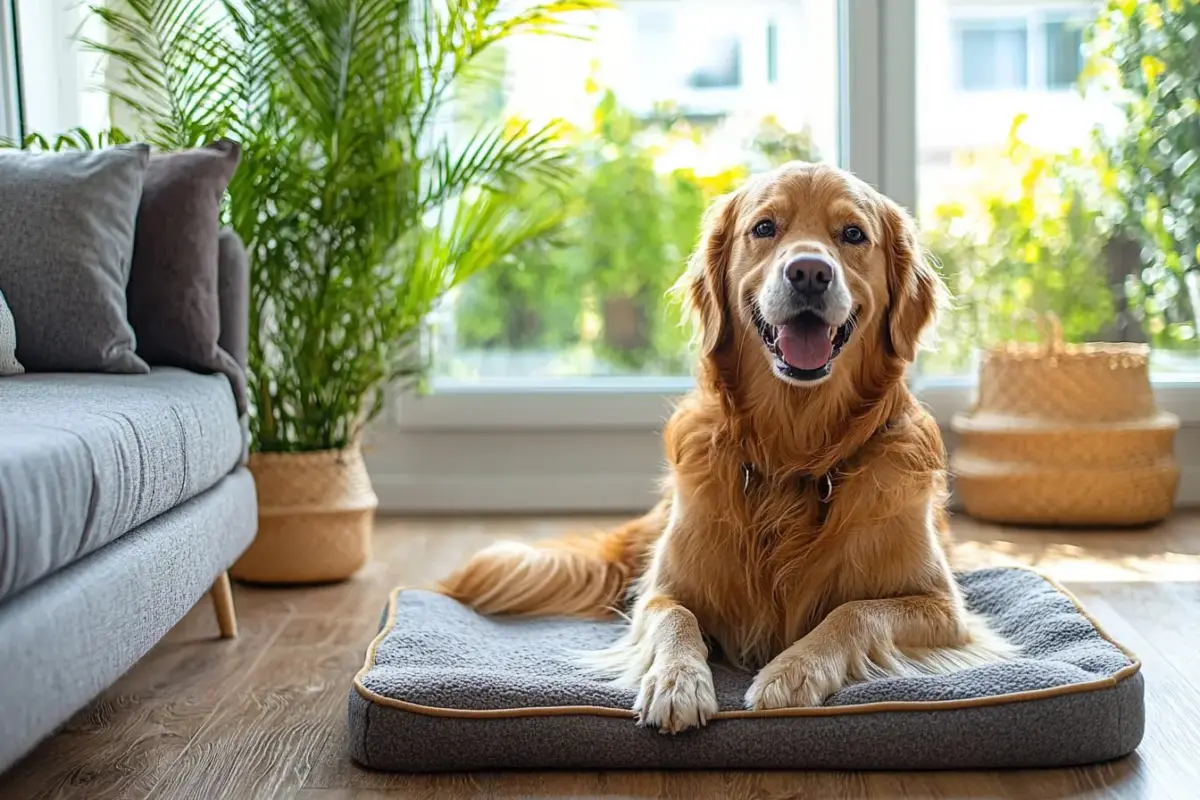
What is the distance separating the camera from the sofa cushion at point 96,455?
1.35m

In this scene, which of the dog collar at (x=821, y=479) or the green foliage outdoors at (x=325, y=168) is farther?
the green foliage outdoors at (x=325, y=168)

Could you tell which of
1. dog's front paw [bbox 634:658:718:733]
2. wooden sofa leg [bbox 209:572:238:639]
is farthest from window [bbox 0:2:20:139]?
dog's front paw [bbox 634:658:718:733]

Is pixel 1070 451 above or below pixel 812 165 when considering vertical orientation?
below

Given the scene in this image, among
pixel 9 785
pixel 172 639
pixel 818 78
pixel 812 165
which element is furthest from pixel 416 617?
pixel 818 78

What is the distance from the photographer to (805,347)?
196 centimetres

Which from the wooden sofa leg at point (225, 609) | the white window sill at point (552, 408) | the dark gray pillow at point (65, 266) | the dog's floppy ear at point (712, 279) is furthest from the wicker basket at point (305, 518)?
the dog's floppy ear at point (712, 279)

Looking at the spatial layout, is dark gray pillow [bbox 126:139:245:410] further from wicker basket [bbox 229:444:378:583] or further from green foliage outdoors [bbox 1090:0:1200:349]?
green foliage outdoors [bbox 1090:0:1200:349]

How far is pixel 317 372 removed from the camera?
291 centimetres

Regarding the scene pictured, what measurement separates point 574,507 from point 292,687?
179 centimetres

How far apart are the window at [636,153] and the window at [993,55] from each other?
449mm

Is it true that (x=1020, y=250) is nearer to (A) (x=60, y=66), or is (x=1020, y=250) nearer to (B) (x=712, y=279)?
(B) (x=712, y=279)

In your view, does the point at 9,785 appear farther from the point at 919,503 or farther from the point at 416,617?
the point at 919,503

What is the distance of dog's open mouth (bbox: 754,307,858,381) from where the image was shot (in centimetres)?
196

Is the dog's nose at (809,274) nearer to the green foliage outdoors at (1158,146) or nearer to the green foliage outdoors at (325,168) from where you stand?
the green foliage outdoors at (325,168)
